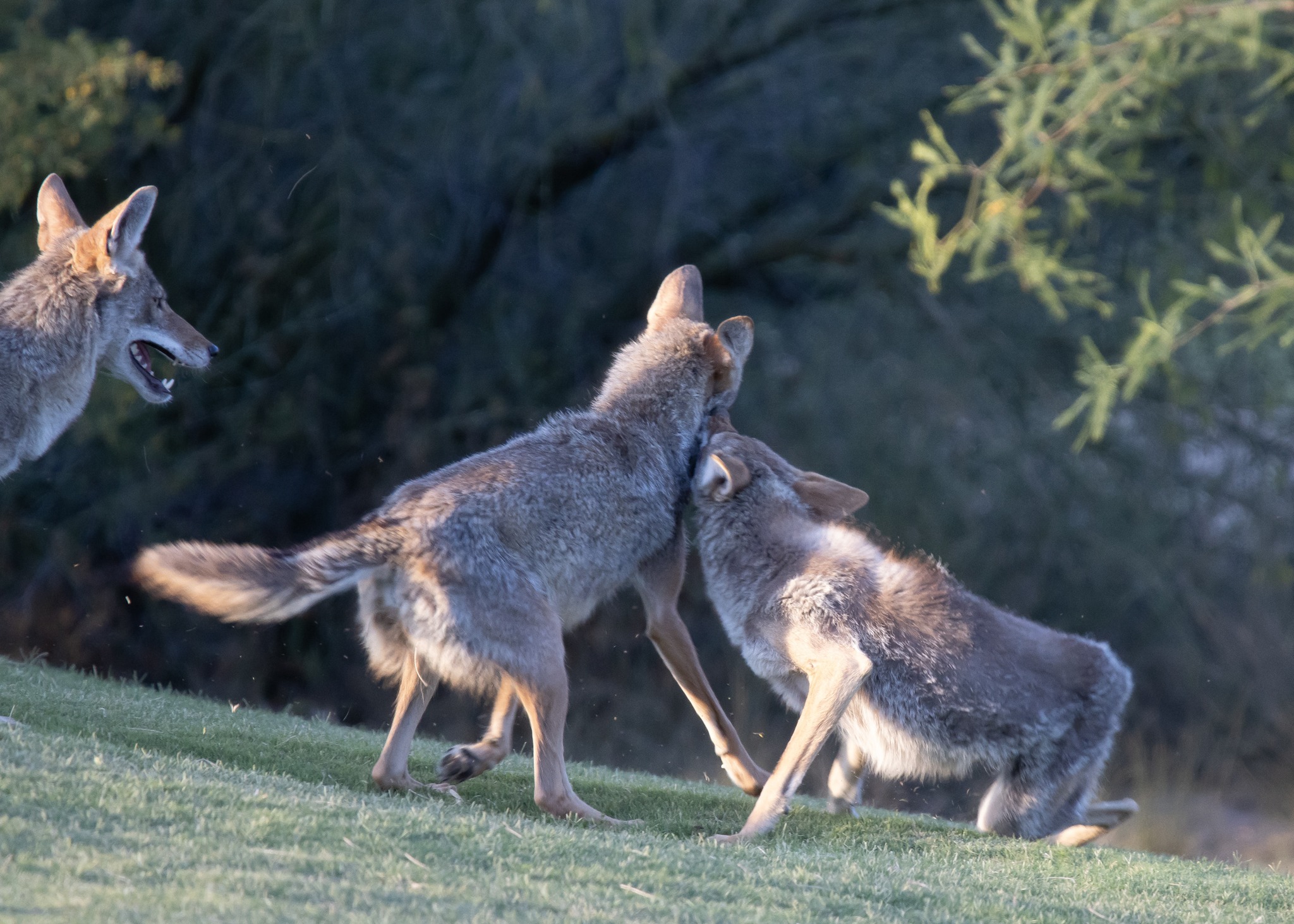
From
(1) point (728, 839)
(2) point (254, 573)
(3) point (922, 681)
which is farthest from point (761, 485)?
(2) point (254, 573)

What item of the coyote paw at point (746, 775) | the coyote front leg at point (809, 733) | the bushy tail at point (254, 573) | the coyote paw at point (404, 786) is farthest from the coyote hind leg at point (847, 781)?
the bushy tail at point (254, 573)

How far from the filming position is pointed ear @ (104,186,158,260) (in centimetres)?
685

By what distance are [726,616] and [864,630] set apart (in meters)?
0.78

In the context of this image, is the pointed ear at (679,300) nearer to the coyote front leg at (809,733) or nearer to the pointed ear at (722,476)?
the pointed ear at (722,476)

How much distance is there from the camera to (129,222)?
22.6 feet

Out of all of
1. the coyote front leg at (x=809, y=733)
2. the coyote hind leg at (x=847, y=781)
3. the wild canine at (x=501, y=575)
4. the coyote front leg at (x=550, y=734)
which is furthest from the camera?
the coyote hind leg at (x=847, y=781)

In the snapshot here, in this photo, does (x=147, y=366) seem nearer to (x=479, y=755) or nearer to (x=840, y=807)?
(x=479, y=755)

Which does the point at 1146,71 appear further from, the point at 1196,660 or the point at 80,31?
the point at 1196,660

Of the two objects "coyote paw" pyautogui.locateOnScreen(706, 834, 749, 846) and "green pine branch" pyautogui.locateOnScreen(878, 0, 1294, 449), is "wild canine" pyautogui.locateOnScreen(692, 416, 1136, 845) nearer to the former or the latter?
"coyote paw" pyautogui.locateOnScreen(706, 834, 749, 846)

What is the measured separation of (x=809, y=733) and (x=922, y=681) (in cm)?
61

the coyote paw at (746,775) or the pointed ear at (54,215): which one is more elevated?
the pointed ear at (54,215)

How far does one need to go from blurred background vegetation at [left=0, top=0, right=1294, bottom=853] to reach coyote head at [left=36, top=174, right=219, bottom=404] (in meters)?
4.77

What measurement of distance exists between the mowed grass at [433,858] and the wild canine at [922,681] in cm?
29

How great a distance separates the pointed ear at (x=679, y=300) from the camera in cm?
807
